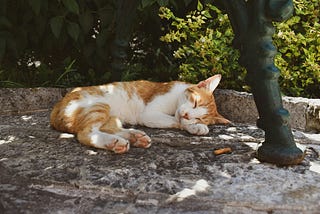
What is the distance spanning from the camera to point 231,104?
2.97 meters

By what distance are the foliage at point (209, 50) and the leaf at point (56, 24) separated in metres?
0.81

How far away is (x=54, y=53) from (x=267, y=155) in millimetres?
2573

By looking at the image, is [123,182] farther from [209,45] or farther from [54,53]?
[54,53]

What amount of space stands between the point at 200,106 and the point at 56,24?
1.33 metres

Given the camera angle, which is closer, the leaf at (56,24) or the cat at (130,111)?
the cat at (130,111)

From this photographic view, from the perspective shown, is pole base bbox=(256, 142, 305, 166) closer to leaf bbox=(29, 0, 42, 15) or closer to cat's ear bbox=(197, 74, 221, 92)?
cat's ear bbox=(197, 74, 221, 92)

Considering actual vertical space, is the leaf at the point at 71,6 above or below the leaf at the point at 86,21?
above

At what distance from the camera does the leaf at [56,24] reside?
129 inches

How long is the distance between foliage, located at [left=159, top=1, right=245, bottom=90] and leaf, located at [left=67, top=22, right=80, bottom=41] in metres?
0.69

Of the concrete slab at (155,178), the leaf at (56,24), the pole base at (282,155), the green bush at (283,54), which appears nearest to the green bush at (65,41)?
the leaf at (56,24)

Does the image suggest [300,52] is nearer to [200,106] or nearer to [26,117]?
[200,106]

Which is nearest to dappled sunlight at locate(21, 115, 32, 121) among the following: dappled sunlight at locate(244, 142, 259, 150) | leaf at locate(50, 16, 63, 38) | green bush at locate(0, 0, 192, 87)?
green bush at locate(0, 0, 192, 87)

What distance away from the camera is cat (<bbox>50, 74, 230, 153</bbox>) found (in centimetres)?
224

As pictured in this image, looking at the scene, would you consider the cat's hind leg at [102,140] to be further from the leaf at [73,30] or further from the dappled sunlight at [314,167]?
the leaf at [73,30]
